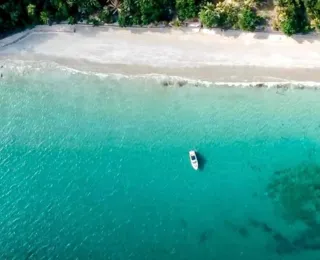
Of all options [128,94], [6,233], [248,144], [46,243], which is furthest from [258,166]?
[6,233]

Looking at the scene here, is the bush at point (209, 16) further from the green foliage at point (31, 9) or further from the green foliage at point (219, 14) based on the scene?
the green foliage at point (31, 9)

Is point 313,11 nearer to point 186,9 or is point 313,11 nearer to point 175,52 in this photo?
point 186,9

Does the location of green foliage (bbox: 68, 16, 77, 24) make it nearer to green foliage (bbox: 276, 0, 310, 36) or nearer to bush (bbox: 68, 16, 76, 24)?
bush (bbox: 68, 16, 76, 24)

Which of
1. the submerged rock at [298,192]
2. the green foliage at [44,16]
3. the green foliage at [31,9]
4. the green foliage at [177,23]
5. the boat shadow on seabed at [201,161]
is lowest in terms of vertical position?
the submerged rock at [298,192]

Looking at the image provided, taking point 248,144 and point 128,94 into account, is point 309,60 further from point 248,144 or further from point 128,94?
point 128,94

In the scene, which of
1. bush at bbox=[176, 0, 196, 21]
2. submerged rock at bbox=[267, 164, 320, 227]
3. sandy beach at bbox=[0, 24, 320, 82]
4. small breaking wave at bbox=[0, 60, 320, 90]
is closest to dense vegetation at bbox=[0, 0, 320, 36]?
bush at bbox=[176, 0, 196, 21]

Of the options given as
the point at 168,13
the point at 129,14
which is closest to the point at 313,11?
the point at 168,13

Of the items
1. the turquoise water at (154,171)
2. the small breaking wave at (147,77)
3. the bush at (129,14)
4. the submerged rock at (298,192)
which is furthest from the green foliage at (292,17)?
the bush at (129,14)
